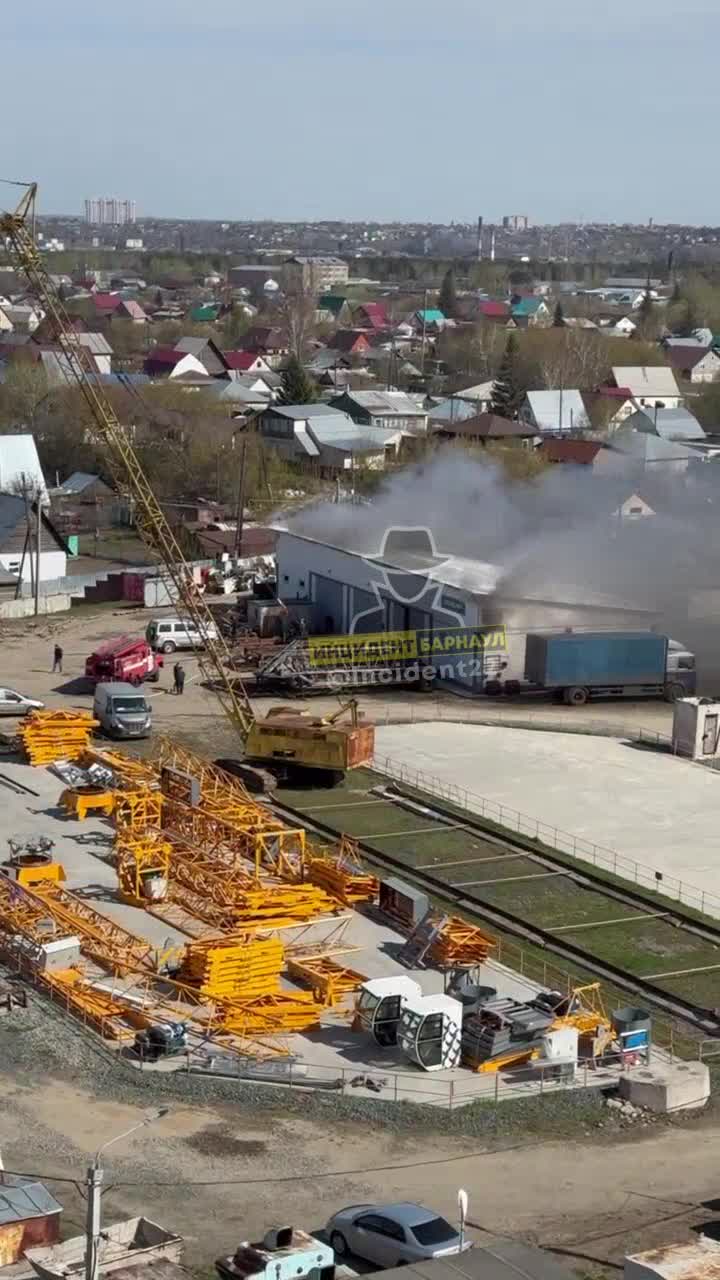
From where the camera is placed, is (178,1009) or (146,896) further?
(146,896)

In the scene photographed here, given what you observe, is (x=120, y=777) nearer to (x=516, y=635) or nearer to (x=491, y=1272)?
(x=516, y=635)

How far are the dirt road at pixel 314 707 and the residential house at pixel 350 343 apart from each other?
46163 mm

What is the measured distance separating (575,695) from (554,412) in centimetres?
2623

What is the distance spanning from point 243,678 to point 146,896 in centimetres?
818

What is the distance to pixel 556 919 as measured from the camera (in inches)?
568

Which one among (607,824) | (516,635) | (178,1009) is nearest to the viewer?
(178,1009)

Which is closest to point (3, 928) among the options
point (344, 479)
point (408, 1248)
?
point (408, 1248)

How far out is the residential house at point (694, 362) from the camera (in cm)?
6286

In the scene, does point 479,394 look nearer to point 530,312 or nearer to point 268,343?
point 268,343

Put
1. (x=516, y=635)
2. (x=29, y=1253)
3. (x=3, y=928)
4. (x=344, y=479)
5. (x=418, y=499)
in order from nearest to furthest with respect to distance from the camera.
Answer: (x=29, y=1253)
(x=3, y=928)
(x=516, y=635)
(x=418, y=499)
(x=344, y=479)

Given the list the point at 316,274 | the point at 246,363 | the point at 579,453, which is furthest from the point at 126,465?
the point at 316,274

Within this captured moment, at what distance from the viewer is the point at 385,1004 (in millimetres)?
11758

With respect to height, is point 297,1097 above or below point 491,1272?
below

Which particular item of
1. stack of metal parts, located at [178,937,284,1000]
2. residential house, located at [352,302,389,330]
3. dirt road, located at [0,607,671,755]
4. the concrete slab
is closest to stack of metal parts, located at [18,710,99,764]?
dirt road, located at [0,607,671,755]
